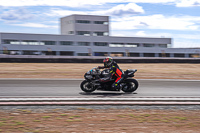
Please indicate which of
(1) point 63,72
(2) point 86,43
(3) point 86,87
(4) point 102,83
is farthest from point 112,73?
(2) point 86,43

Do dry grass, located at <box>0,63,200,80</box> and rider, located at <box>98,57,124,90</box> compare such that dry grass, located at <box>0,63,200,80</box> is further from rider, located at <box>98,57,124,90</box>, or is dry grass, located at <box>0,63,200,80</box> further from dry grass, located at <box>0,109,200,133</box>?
dry grass, located at <box>0,109,200,133</box>

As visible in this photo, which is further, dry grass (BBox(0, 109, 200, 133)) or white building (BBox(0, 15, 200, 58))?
white building (BBox(0, 15, 200, 58))

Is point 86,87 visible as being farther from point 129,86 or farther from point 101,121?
point 101,121

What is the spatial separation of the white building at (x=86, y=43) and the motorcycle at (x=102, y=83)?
2422 inches

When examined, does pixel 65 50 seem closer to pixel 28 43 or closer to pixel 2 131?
pixel 28 43

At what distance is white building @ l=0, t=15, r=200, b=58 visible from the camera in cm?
7244

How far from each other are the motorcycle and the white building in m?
61.5

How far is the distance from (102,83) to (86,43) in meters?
69.6

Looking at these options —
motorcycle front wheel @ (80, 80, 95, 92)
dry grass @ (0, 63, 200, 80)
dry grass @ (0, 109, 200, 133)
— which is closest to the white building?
dry grass @ (0, 63, 200, 80)

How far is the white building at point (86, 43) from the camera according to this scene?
7244cm

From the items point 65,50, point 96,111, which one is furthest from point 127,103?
point 65,50

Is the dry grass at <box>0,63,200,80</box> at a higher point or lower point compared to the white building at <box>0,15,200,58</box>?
lower

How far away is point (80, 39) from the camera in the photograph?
79.3 m

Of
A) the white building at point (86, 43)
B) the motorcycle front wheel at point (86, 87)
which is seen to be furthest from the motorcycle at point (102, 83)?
the white building at point (86, 43)
